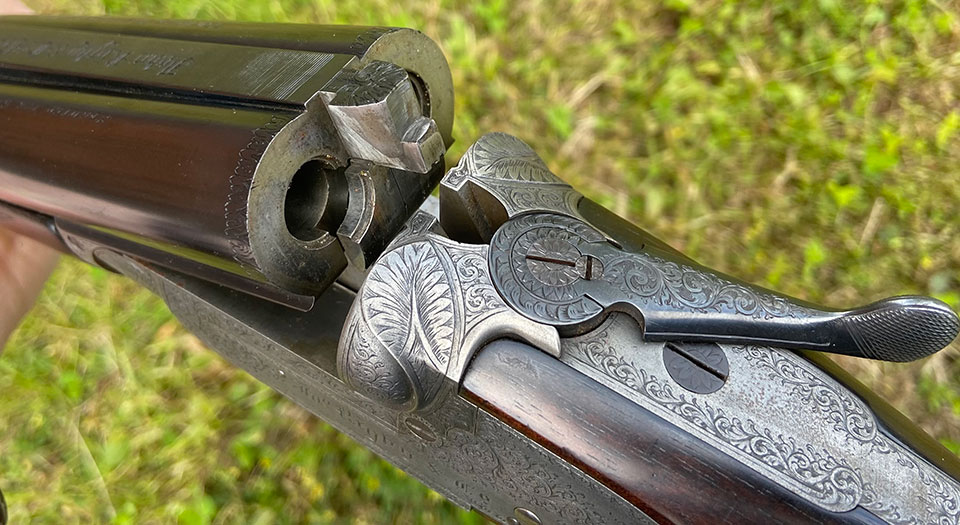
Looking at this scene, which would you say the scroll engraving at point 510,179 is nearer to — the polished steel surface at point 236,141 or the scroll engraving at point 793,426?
the polished steel surface at point 236,141

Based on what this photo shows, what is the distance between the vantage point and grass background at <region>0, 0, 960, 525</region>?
2605 mm

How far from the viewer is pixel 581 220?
1469mm

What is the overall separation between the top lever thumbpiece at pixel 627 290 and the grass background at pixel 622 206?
4.88 feet

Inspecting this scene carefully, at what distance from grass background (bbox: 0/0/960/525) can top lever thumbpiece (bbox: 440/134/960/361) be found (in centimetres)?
149

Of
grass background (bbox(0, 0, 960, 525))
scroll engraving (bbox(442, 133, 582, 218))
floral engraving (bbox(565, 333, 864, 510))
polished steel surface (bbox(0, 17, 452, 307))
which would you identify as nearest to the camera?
floral engraving (bbox(565, 333, 864, 510))

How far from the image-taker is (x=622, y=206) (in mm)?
2908

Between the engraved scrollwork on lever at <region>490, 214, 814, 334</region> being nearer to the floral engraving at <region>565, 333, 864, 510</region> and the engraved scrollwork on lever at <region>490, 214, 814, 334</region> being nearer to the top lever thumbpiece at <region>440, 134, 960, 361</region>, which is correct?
the top lever thumbpiece at <region>440, 134, 960, 361</region>

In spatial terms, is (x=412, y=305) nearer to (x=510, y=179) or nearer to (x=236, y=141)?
(x=510, y=179)

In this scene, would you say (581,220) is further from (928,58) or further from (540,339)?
(928,58)

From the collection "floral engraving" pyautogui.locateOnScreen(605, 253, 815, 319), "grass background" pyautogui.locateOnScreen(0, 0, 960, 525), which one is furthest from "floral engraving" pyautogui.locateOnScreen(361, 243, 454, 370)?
"grass background" pyautogui.locateOnScreen(0, 0, 960, 525)

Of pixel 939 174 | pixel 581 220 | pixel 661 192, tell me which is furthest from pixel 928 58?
pixel 581 220

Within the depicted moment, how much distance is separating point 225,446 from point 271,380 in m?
1.01

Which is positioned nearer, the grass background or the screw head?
the screw head

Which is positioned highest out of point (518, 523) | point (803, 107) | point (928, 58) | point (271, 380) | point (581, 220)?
point (928, 58)
